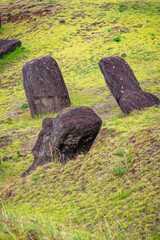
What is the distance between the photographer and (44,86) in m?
10.6

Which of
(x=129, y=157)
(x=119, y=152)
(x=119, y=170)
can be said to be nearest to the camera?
(x=119, y=170)

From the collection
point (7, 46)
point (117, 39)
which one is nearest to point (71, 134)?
point (117, 39)

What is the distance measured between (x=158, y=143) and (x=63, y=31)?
20.1 metres

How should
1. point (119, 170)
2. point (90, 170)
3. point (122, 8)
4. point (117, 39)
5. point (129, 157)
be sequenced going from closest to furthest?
point (119, 170), point (129, 157), point (90, 170), point (117, 39), point (122, 8)

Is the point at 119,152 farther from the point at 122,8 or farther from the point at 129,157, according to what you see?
the point at 122,8

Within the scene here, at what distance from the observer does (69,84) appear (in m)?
14.7

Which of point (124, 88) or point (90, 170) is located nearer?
point (90, 170)


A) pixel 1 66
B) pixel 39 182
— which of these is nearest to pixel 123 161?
pixel 39 182

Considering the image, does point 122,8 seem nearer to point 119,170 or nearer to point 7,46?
point 7,46

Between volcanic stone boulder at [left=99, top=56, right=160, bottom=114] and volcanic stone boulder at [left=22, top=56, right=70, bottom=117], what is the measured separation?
2162 millimetres

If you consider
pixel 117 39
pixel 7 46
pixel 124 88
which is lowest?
pixel 117 39

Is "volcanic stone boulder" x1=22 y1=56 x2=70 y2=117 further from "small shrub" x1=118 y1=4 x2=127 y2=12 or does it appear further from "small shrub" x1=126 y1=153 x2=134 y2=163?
"small shrub" x1=118 y1=4 x2=127 y2=12

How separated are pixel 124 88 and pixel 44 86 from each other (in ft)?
11.1

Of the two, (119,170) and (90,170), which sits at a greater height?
(119,170)
